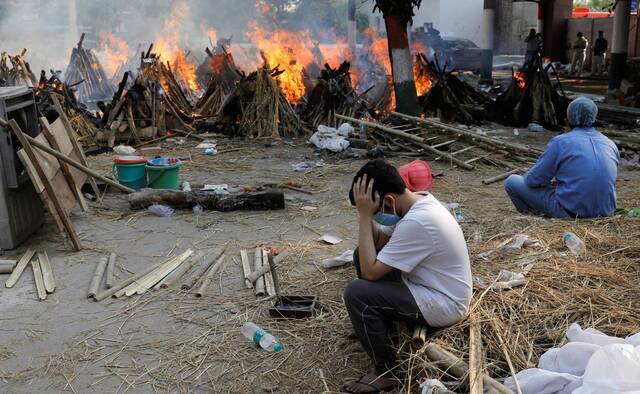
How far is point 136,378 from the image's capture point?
13.0ft

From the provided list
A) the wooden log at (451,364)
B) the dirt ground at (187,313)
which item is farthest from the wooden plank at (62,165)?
the wooden log at (451,364)

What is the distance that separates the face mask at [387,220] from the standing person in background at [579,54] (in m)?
26.7

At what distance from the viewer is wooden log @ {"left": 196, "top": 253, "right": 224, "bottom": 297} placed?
5179 mm

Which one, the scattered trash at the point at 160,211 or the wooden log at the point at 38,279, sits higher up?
the scattered trash at the point at 160,211

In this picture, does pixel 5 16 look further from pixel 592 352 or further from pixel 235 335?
pixel 592 352

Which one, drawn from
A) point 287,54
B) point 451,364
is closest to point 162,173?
point 451,364

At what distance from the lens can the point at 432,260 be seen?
11.8 ft

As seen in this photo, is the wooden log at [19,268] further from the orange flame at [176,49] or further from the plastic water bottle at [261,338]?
the orange flame at [176,49]

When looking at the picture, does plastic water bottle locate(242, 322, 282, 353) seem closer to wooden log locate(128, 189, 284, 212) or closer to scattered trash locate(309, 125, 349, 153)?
wooden log locate(128, 189, 284, 212)

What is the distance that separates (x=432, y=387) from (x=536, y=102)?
12.3 meters

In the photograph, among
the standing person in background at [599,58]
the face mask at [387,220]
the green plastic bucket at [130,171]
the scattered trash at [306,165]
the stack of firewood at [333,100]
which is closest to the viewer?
the face mask at [387,220]

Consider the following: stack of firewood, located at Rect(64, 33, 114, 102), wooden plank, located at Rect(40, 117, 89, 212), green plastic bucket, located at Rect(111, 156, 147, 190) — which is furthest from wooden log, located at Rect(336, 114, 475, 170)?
stack of firewood, located at Rect(64, 33, 114, 102)

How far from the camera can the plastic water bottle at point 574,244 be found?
5.02 meters

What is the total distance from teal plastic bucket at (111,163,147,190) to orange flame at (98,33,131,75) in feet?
49.9
